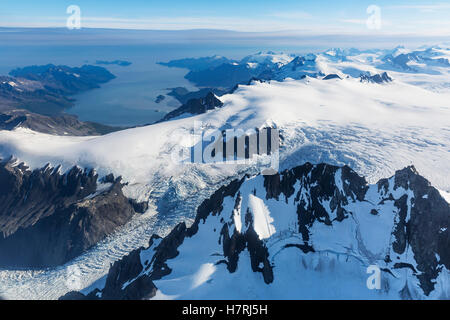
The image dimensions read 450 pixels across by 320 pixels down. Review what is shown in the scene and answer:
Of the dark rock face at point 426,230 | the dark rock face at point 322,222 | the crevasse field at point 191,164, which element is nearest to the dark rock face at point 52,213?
the crevasse field at point 191,164

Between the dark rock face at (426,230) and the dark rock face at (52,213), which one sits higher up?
the dark rock face at (426,230)

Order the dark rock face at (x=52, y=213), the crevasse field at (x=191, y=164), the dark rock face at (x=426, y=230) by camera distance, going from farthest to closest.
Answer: the dark rock face at (x=52, y=213), the crevasse field at (x=191, y=164), the dark rock face at (x=426, y=230)

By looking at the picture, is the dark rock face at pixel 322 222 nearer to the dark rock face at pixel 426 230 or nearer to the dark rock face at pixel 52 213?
the dark rock face at pixel 426 230

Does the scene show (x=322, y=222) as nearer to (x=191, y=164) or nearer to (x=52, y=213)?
(x=191, y=164)

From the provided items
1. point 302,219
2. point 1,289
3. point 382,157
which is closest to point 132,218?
point 1,289

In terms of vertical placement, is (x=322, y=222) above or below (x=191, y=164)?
below

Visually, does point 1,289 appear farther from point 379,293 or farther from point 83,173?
point 379,293

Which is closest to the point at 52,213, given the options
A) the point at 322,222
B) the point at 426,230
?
the point at 322,222
